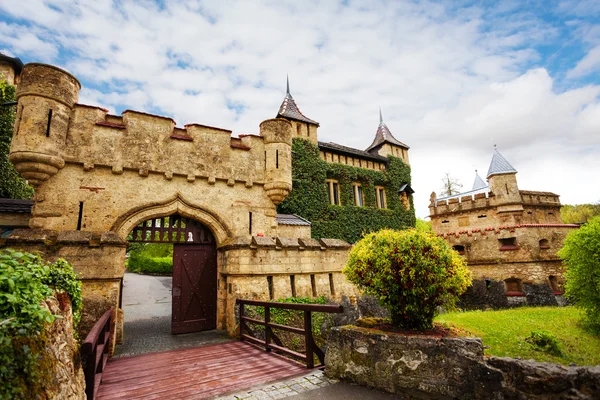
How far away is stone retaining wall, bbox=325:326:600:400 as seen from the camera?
2.95m

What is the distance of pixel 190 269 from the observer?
9312 millimetres

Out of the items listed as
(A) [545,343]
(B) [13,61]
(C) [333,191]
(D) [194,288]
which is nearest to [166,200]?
(D) [194,288]

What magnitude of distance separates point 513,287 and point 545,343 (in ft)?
35.0

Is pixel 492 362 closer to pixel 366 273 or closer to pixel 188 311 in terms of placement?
pixel 366 273

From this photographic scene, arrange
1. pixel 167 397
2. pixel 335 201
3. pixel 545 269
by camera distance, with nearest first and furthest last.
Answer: pixel 167 397, pixel 545 269, pixel 335 201

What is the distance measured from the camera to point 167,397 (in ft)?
14.1

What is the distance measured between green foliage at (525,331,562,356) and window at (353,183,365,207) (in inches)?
548

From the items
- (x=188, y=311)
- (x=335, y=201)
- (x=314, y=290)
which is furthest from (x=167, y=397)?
(x=335, y=201)

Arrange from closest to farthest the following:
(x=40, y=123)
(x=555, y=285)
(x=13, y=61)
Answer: (x=40, y=123), (x=13, y=61), (x=555, y=285)

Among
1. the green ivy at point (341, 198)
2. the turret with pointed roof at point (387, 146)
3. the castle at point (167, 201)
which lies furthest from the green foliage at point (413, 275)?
the turret with pointed roof at point (387, 146)

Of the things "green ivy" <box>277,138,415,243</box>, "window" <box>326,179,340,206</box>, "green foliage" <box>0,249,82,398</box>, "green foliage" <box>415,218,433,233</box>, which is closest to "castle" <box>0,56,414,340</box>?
"green foliage" <box>415,218,433,233</box>

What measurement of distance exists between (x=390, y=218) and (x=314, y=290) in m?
15.4

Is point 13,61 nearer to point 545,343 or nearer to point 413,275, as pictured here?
point 413,275

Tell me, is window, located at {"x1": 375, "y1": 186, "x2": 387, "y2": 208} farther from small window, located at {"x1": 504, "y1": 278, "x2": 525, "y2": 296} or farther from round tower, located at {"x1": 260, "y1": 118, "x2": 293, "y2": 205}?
round tower, located at {"x1": 260, "y1": 118, "x2": 293, "y2": 205}
